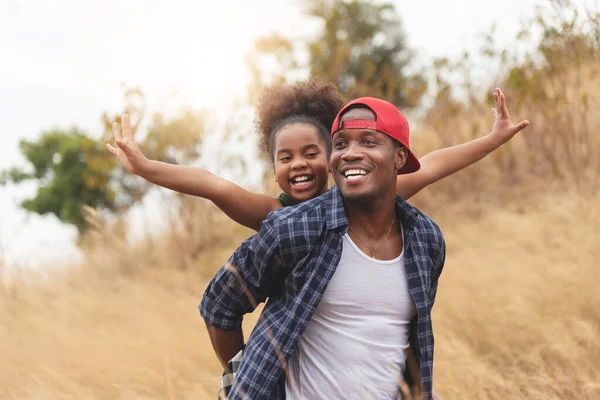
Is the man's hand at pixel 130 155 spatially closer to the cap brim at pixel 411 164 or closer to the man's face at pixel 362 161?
the man's face at pixel 362 161

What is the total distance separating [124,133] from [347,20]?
1833 cm

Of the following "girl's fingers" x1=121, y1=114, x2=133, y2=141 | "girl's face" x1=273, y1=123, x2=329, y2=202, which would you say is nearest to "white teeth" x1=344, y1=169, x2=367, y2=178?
"girl's face" x1=273, y1=123, x2=329, y2=202

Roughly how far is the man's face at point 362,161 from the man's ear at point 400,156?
36 mm

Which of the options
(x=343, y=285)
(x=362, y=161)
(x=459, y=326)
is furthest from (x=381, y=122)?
(x=459, y=326)

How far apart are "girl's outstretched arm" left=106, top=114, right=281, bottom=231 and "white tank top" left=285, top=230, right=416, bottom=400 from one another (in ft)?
1.43

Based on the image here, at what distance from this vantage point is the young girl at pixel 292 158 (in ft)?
7.20

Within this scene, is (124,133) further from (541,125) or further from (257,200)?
(541,125)

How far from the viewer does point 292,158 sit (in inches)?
106

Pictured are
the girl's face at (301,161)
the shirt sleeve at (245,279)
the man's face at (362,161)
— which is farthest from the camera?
the girl's face at (301,161)

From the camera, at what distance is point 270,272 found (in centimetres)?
194

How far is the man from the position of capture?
6.31 feet

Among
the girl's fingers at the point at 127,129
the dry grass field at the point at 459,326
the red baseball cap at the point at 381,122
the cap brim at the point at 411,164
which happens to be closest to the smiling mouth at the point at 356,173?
the red baseball cap at the point at 381,122

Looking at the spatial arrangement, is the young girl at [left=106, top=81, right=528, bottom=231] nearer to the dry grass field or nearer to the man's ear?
the man's ear

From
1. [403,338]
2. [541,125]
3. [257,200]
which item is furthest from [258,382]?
[541,125]
